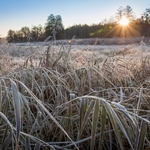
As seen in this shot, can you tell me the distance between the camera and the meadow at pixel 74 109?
0.52m

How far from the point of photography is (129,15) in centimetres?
2364

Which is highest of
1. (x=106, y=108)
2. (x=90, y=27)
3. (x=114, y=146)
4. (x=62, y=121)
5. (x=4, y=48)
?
(x=90, y=27)

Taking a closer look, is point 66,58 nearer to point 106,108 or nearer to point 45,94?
point 45,94

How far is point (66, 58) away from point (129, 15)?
23966 mm

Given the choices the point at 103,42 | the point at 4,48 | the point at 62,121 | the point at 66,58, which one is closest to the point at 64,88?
the point at 62,121

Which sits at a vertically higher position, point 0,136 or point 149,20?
point 149,20

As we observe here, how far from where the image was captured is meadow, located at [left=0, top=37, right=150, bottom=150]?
52 cm

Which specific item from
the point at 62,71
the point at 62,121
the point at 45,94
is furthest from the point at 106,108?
the point at 62,71

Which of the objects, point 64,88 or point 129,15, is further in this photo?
point 129,15

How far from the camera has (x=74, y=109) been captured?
0.86m

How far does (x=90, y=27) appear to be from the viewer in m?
24.4

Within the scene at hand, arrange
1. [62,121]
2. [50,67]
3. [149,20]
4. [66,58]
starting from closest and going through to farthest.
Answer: [62,121]
[50,67]
[66,58]
[149,20]

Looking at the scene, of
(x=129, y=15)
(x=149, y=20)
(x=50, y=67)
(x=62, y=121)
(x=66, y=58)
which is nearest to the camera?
(x=62, y=121)

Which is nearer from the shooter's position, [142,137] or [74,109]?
[142,137]
